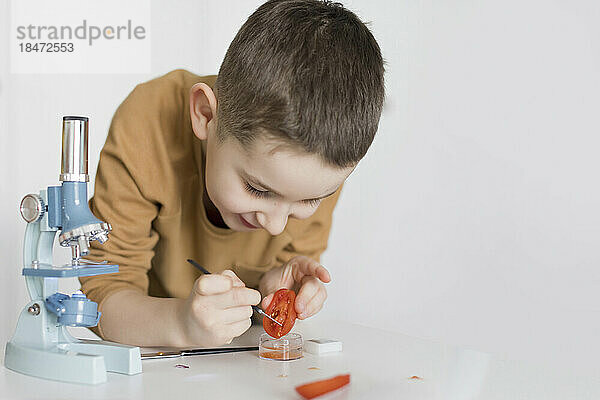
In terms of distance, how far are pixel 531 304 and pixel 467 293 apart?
171mm

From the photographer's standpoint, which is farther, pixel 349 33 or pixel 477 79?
pixel 477 79

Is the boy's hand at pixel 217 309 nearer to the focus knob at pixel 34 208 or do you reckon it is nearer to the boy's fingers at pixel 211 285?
the boy's fingers at pixel 211 285

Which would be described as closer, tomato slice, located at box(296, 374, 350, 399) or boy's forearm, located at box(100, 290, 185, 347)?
tomato slice, located at box(296, 374, 350, 399)

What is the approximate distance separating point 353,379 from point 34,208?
40cm

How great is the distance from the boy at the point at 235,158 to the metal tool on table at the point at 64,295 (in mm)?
132

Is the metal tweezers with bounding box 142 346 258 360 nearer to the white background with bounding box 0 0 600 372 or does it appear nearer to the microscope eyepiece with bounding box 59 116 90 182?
the microscope eyepiece with bounding box 59 116 90 182

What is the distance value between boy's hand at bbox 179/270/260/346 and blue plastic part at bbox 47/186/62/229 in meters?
0.17

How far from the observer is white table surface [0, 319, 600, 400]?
73 cm

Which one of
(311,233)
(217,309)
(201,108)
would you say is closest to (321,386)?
(217,309)

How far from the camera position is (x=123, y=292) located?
1011mm

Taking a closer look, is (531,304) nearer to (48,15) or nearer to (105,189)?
(105,189)

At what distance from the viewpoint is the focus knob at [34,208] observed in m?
0.79

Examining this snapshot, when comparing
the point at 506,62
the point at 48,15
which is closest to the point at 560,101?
the point at 506,62

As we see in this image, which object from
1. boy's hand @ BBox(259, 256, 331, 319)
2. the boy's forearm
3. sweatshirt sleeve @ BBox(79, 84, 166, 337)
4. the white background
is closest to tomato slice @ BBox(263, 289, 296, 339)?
boy's hand @ BBox(259, 256, 331, 319)
